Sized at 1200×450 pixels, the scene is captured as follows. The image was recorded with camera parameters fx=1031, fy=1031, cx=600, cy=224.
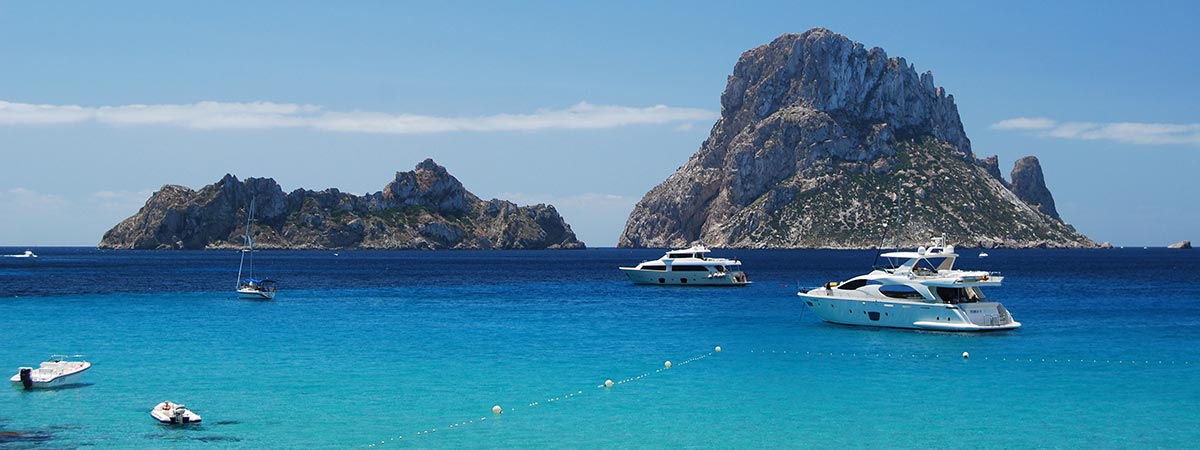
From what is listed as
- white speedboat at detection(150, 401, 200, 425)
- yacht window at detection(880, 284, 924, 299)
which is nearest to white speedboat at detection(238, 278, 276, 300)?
yacht window at detection(880, 284, 924, 299)

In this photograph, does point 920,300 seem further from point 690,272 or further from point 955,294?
point 690,272

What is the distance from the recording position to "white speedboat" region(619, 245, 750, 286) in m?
123

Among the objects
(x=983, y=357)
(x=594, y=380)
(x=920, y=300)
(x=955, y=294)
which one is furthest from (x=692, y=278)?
(x=594, y=380)

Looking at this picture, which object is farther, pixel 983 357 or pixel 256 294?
pixel 256 294

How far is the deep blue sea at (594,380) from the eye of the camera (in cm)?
3178

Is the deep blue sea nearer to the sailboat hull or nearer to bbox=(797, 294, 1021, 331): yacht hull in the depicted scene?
bbox=(797, 294, 1021, 331): yacht hull

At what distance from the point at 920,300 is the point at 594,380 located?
2707 cm

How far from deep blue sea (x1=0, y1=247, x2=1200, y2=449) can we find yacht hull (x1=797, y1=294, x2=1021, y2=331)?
1.08 m

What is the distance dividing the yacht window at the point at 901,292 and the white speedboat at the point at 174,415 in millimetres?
43220

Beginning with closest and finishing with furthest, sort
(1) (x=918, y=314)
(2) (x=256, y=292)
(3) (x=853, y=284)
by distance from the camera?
(1) (x=918, y=314) → (3) (x=853, y=284) → (2) (x=256, y=292)

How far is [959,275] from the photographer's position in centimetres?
6069

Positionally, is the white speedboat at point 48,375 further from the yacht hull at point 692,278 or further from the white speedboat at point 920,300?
the yacht hull at point 692,278

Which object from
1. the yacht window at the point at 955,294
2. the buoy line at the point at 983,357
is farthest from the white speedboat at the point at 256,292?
the yacht window at the point at 955,294

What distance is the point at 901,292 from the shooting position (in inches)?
2507
